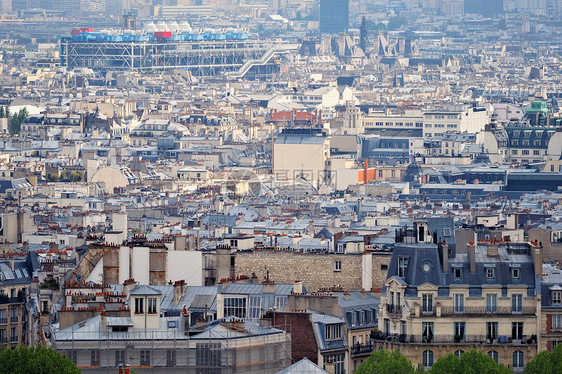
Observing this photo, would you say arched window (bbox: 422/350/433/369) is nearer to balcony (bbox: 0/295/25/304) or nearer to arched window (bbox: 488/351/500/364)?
arched window (bbox: 488/351/500/364)

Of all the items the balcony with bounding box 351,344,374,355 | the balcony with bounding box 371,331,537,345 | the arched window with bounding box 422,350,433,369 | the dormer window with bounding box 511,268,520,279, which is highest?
the dormer window with bounding box 511,268,520,279

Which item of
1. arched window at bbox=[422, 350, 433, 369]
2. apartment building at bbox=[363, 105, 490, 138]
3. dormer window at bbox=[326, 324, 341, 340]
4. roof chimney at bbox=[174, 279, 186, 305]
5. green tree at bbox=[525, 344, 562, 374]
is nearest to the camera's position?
green tree at bbox=[525, 344, 562, 374]

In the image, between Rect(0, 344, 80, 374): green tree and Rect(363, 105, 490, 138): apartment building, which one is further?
Rect(363, 105, 490, 138): apartment building

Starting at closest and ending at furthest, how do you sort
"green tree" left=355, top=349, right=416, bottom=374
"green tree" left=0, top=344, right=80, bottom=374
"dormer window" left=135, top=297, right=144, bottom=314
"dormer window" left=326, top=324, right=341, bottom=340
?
"green tree" left=0, top=344, right=80, bottom=374, "green tree" left=355, top=349, right=416, bottom=374, "dormer window" left=135, top=297, right=144, bottom=314, "dormer window" left=326, top=324, right=341, bottom=340

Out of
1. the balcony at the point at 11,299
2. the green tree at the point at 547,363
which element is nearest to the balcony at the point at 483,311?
the green tree at the point at 547,363

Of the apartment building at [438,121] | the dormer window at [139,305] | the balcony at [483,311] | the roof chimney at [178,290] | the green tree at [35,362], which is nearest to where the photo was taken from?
the green tree at [35,362]

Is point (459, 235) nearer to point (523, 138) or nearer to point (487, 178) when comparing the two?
point (487, 178)

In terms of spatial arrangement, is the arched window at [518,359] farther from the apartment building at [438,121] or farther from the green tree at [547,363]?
the apartment building at [438,121]

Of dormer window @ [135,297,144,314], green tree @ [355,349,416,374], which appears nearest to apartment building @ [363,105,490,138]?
green tree @ [355,349,416,374]
